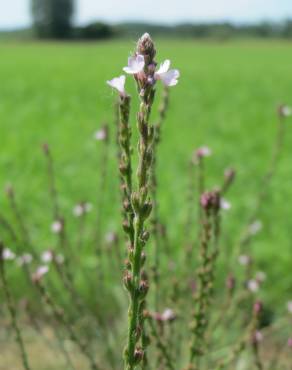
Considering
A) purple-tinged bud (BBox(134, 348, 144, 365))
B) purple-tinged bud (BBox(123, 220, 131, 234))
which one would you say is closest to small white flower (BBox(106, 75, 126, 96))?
purple-tinged bud (BBox(123, 220, 131, 234))

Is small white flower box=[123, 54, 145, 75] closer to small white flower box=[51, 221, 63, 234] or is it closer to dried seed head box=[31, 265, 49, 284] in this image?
dried seed head box=[31, 265, 49, 284]

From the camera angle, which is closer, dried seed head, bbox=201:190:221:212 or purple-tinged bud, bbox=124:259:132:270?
purple-tinged bud, bbox=124:259:132:270

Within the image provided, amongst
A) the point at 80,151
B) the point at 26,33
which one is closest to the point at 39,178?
the point at 80,151

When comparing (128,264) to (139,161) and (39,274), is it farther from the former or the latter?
(39,274)

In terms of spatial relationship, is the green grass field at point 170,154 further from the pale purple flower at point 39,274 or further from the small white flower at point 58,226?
the pale purple flower at point 39,274

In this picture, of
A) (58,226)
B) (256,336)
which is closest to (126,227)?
(256,336)

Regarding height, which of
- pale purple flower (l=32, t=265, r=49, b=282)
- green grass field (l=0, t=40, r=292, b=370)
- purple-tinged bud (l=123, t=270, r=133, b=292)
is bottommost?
green grass field (l=0, t=40, r=292, b=370)
